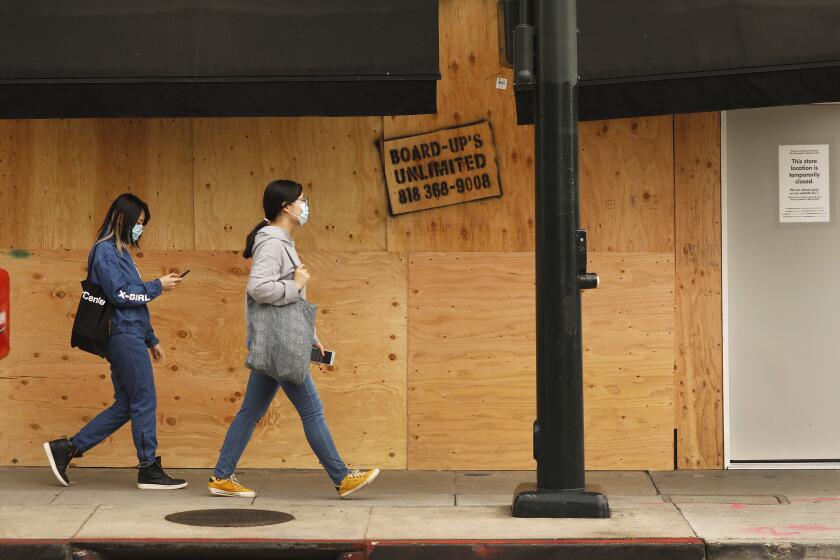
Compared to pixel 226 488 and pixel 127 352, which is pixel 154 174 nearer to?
pixel 127 352

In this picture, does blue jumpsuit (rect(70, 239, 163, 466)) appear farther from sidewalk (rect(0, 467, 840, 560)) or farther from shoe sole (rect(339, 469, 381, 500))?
shoe sole (rect(339, 469, 381, 500))

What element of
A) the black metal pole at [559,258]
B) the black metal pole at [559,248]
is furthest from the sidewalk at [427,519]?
the black metal pole at [559,248]

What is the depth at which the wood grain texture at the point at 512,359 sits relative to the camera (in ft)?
31.1

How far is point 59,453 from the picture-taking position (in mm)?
8680

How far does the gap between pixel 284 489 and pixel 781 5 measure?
457 cm

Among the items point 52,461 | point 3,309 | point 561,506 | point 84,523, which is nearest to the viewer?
point 3,309

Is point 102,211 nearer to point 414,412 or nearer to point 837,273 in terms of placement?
point 414,412

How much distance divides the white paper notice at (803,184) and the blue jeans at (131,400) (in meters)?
4.61

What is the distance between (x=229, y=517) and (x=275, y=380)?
0.95 m

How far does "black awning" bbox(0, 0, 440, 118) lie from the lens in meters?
8.58

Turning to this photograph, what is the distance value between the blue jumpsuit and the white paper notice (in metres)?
4.48

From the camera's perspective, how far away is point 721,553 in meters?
7.10

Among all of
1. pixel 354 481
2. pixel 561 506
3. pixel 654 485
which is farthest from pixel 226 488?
pixel 654 485

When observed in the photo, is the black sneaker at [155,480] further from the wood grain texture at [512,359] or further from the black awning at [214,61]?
the black awning at [214,61]
